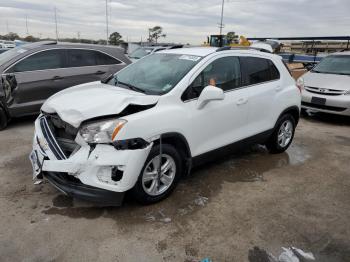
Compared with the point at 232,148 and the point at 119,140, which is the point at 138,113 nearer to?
the point at 119,140

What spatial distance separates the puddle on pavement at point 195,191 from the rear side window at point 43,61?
3.66 meters

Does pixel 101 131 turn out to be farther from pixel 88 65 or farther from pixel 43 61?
pixel 88 65

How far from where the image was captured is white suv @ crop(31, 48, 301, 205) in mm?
3045

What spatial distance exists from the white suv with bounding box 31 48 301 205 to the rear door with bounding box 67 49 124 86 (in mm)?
2670

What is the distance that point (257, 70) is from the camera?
4.65 meters

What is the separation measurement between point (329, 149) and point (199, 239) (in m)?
3.94

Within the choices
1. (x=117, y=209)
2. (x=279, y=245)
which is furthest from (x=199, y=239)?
(x=117, y=209)

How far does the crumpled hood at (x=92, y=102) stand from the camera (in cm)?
312

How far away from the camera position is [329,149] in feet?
19.3

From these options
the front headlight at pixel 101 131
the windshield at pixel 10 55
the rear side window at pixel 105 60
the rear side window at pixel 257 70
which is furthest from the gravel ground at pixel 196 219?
the rear side window at pixel 105 60

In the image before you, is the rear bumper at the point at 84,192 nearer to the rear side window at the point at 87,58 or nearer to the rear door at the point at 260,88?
the rear door at the point at 260,88

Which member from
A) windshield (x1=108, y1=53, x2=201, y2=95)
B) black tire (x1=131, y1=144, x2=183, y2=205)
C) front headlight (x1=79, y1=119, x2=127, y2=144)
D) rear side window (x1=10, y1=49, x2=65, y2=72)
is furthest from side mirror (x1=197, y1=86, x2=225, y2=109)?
rear side window (x1=10, y1=49, x2=65, y2=72)

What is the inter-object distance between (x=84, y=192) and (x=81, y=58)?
4681 millimetres

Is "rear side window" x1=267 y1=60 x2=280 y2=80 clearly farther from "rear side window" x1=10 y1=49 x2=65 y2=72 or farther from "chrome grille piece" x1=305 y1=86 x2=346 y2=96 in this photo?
"rear side window" x1=10 y1=49 x2=65 y2=72
